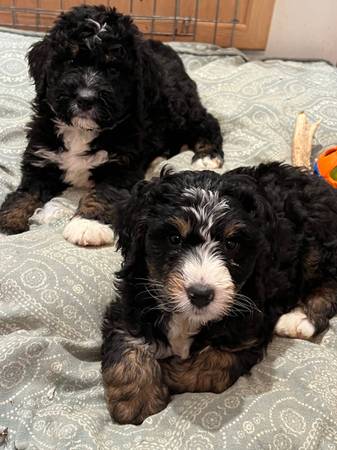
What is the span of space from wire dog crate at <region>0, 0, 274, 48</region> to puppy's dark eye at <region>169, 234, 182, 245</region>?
3.23m

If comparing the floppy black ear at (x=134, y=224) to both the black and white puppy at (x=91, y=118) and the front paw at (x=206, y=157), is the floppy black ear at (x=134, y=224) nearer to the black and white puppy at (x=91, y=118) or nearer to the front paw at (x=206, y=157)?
the black and white puppy at (x=91, y=118)

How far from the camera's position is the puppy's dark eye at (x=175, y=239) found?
1.85m

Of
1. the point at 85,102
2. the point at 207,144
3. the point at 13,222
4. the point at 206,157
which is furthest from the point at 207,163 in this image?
the point at 13,222

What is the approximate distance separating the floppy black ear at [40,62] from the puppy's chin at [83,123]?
0.99ft

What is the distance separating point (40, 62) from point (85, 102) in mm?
408

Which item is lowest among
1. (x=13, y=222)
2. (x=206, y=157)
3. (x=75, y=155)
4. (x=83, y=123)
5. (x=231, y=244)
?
(x=13, y=222)

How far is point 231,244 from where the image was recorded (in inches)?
73.6

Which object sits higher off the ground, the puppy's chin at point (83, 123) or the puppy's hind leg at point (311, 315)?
the puppy's chin at point (83, 123)

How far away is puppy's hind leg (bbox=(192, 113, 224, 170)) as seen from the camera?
3.44m

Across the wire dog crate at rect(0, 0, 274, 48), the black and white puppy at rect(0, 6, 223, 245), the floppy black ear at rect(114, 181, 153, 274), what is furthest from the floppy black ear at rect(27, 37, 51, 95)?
the wire dog crate at rect(0, 0, 274, 48)

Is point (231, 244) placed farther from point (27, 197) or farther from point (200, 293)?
point (27, 197)

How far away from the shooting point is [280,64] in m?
4.62

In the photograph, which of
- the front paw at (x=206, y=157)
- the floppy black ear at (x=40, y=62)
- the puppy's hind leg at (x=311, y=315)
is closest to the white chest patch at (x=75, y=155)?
the floppy black ear at (x=40, y=62)

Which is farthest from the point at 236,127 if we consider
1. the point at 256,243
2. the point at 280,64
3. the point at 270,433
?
the point at 270,433
